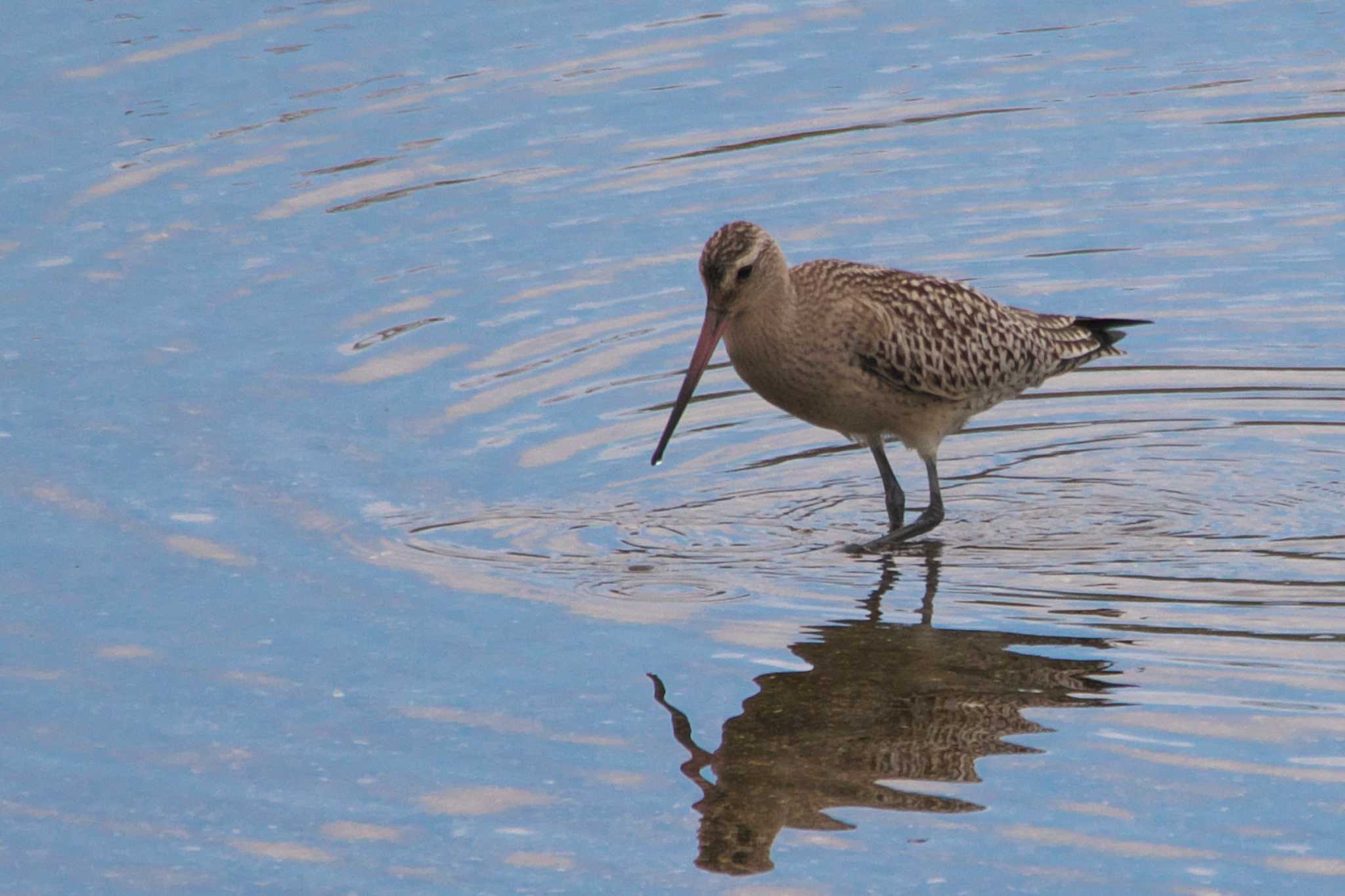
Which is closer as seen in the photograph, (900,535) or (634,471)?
(900,535)

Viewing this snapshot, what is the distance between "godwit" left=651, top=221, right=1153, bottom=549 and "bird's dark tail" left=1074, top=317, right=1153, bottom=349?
3 centimetres

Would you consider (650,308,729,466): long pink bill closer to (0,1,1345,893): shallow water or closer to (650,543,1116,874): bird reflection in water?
(0,1,1345,893): shallow water

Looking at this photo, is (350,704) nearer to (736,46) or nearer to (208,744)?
(208,744)

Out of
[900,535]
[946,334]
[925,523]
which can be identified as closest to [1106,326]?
[946,334]

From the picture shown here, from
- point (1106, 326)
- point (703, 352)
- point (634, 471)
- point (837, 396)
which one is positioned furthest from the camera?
point (1106, 326)

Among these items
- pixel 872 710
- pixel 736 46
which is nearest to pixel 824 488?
pixel 872 710

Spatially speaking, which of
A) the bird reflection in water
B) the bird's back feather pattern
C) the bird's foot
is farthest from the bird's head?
the bird reflection in water

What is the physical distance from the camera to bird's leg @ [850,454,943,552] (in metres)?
8.92

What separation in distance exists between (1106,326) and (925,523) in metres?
1.56

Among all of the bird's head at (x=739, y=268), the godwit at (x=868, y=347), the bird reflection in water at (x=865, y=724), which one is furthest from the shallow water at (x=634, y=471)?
the bird's head at (x=739, y=268)

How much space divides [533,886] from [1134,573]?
319 cm

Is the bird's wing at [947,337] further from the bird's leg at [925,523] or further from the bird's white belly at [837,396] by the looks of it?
the bird's leg at [925,523]

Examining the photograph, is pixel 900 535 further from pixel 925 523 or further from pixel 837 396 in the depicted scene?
pixel 837 396

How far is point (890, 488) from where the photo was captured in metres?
9.36
